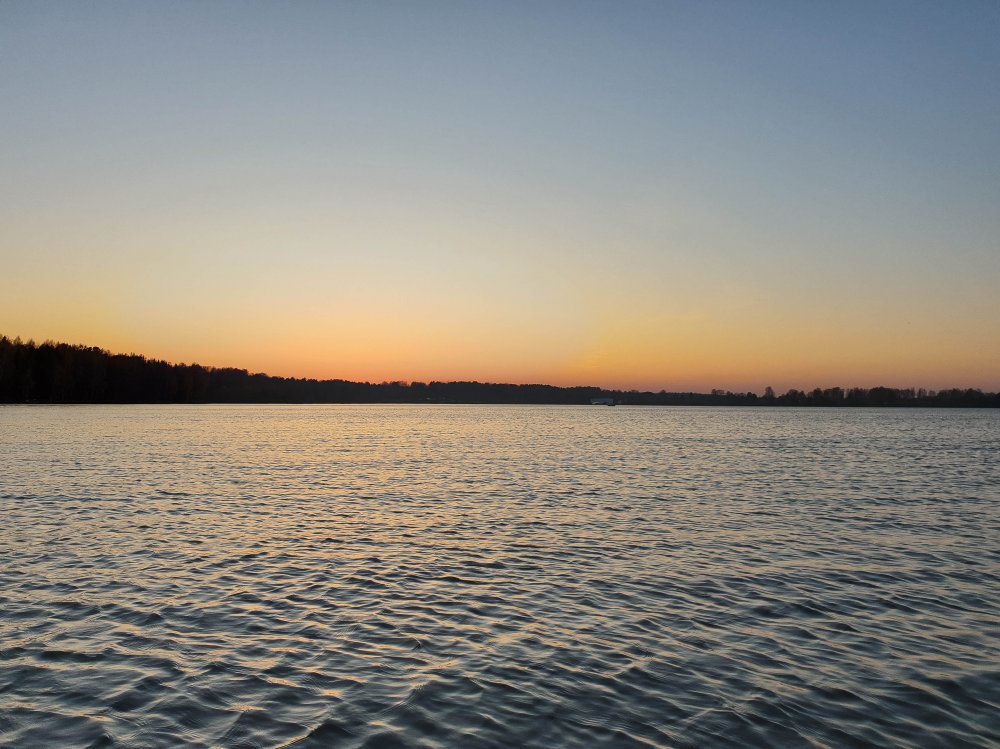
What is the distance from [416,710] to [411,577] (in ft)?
30.2

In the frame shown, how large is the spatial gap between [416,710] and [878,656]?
9.47m

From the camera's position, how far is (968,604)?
727 inches

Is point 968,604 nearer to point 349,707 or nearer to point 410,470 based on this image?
point 349,707

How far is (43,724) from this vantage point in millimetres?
10602

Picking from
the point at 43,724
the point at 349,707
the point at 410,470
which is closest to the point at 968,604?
the point at 349,707

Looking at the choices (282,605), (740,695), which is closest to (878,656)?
(740,695)

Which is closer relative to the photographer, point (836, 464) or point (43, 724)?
point (43, 724)

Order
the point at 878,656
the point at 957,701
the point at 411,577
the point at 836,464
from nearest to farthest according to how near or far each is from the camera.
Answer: the point at 957,701 → the point at 878,656 → the point at 411,577 → the point at 836,464

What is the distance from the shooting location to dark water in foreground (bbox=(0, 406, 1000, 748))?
11102 mm

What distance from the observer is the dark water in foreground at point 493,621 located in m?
11.1

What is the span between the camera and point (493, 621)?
16.3 metres

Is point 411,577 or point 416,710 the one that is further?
point 411,577

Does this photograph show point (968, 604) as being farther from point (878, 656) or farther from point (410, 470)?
point (410, 470)

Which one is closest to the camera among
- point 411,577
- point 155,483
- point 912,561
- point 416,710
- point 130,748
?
point 130,748
